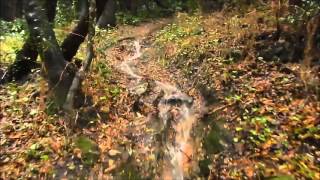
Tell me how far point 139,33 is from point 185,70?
5.56m

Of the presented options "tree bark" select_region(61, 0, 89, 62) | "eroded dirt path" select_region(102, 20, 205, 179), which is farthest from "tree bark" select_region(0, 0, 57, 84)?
"eroded dirt path" select_region(102, 20, 205, 179)

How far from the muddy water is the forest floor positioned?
54 mm

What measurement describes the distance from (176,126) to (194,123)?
361 millimetres

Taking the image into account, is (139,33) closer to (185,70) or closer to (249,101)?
(185,70)

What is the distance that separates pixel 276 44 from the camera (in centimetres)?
983

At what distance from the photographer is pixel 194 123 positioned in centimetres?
828

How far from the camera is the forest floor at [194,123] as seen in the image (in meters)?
6.96

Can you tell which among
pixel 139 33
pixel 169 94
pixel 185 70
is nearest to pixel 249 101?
pixel 169 94

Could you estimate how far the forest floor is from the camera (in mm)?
6965

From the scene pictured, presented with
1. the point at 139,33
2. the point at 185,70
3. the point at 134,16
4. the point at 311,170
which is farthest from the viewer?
the point at 134,16

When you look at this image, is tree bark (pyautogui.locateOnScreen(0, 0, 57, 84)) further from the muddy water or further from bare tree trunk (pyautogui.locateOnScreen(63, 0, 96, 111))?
the muddy water

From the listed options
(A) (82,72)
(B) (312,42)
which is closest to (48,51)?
(A) (82,72)

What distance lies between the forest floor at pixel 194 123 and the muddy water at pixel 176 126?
0.18 feet

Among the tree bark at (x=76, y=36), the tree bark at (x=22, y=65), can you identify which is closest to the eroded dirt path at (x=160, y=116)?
the tree bark at (x=76, y=36)
